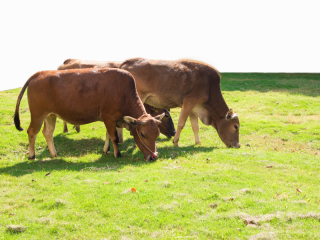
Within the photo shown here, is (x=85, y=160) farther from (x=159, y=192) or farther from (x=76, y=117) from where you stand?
(x=159, y=192)

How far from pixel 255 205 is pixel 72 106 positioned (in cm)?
725

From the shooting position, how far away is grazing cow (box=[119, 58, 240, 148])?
14.6 meters

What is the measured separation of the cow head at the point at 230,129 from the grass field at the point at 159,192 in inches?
32.1

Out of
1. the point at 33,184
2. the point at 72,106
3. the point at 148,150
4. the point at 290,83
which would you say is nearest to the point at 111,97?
the point at 72,106

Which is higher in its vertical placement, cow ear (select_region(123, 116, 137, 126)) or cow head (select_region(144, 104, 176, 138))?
cow ear (select_region(123, 116, 137, 126))

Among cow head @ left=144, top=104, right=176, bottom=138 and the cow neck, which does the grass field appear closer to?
cow head @ left=144, top=104, right=176, bottom=138

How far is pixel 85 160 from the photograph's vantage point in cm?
1233

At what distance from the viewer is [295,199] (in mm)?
8086

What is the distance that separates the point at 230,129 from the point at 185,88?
105 inches

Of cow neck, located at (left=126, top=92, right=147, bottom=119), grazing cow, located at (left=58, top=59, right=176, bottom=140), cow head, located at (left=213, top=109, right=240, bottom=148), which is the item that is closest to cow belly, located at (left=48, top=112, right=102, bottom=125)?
cow neck, located at (left=126, top=92, right=147, bottom=119)

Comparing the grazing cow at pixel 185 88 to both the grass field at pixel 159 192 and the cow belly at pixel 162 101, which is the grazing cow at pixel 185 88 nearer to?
the cow belly at pixel 162 101

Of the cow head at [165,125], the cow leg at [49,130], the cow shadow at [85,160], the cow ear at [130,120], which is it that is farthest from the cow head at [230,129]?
the cow leg at [49,130]

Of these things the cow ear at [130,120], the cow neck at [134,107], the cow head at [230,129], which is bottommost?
the cow head at [230,129]

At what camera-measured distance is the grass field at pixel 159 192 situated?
684cm
